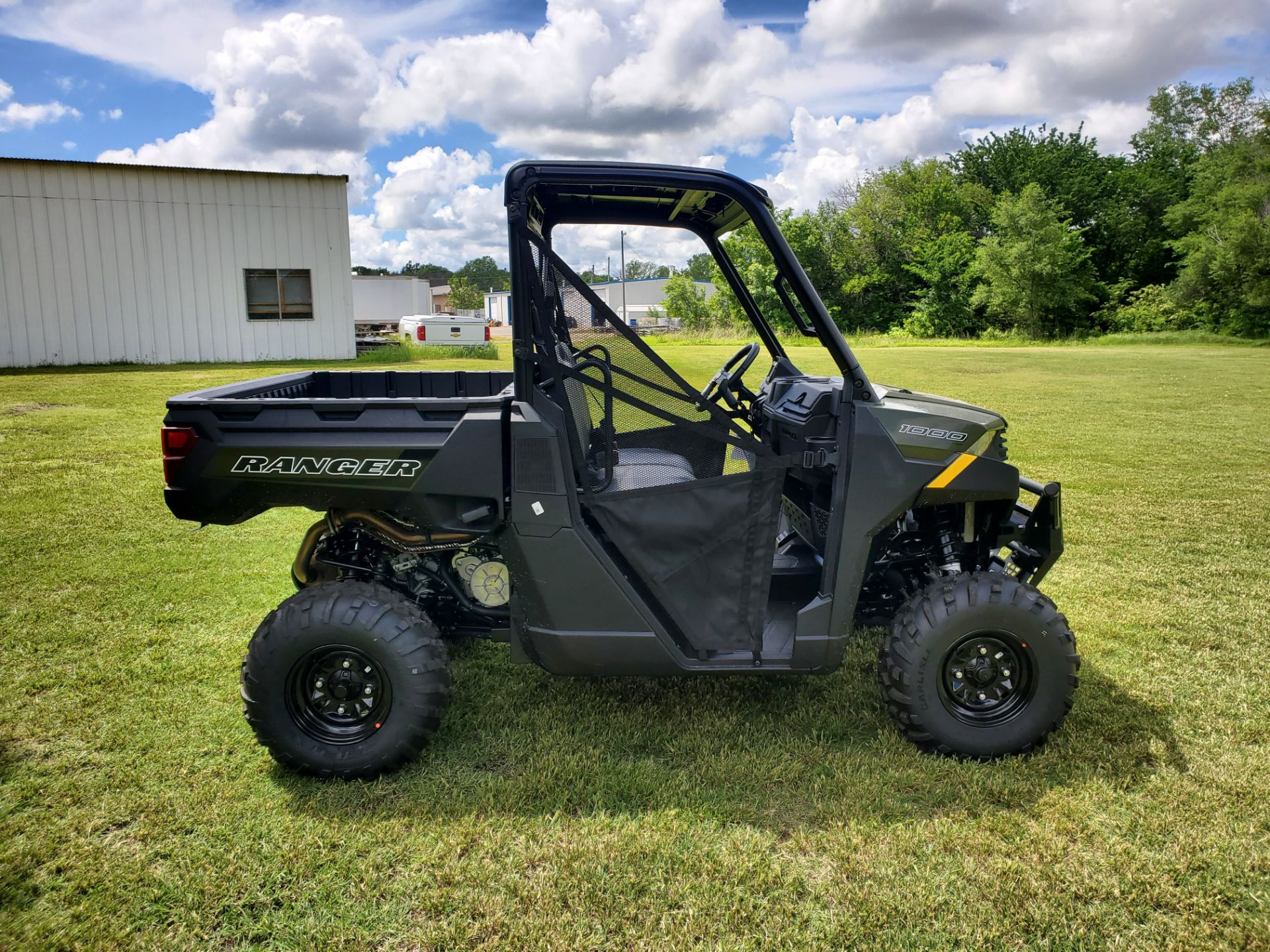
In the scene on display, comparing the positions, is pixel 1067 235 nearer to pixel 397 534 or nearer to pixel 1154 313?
pixel 1154 313

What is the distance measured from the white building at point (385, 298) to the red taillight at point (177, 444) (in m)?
38.7

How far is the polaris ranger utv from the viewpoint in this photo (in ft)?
10.0

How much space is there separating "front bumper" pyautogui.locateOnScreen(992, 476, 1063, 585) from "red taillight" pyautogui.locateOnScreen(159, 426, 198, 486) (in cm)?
303

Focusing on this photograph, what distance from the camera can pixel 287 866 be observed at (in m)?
2.65

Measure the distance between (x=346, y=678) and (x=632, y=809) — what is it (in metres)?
1.10

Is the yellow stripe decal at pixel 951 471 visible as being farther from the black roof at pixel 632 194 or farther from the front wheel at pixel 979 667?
the black roof at pixel 632 194

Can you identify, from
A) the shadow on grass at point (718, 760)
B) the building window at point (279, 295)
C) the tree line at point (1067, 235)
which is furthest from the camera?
the tree line at point (1067, 235)

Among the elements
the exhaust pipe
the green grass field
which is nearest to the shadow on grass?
the green grass field

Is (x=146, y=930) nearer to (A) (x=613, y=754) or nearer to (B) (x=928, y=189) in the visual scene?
(A) (x=613, y=754)

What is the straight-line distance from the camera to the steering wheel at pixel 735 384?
13.9ft

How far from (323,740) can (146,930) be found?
2.65 feet

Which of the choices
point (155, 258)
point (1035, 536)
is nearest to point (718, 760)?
point (1035, 536)

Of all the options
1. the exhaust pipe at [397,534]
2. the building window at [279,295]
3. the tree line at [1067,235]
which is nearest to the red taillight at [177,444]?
the exhaust pipe at [397,534]

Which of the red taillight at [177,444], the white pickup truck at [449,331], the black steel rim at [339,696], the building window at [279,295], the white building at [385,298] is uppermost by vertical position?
the white building at [385,298]
